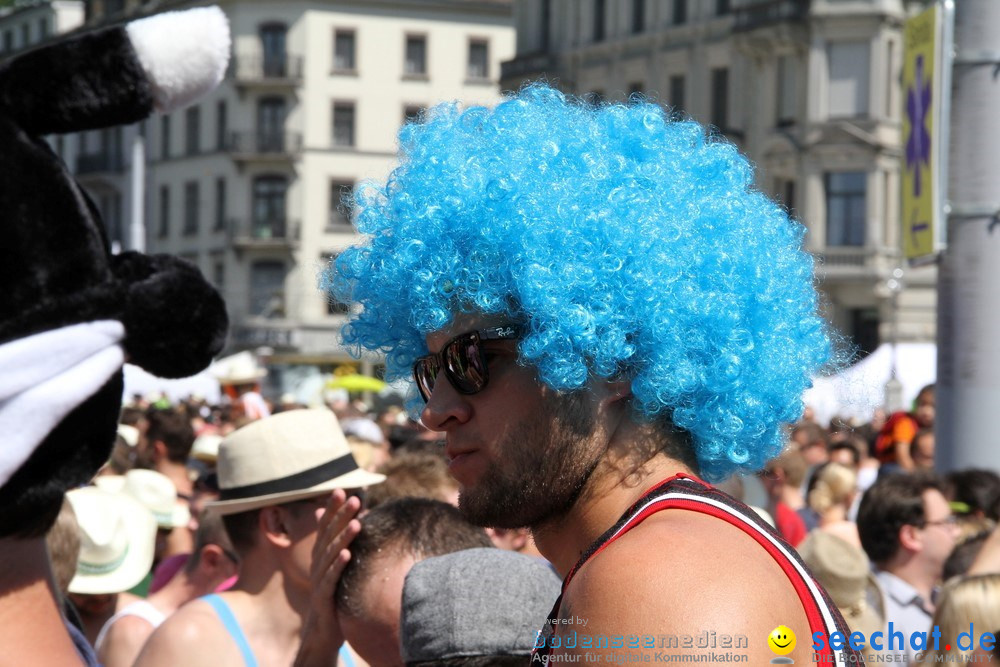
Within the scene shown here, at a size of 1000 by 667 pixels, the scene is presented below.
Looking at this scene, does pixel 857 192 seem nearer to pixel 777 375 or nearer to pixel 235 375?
pixel 235 375

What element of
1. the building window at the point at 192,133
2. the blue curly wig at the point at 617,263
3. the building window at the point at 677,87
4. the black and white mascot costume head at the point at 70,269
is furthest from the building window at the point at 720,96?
the black and white mascot costume head at the point at 70,269

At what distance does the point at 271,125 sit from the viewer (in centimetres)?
5388

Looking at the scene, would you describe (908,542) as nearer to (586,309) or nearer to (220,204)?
(586,309)

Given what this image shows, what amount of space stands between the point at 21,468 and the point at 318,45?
52928 mm

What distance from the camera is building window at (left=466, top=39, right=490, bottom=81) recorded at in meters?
54.1

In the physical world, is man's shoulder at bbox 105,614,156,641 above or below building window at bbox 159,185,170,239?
below

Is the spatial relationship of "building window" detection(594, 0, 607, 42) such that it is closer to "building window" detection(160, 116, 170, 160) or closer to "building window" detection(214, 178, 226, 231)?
"building window" detection(214, 178, 226, 231)

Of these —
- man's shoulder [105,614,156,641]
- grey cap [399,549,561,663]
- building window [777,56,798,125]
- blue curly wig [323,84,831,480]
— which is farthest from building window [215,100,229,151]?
blue curly wig [323,84,831,480]

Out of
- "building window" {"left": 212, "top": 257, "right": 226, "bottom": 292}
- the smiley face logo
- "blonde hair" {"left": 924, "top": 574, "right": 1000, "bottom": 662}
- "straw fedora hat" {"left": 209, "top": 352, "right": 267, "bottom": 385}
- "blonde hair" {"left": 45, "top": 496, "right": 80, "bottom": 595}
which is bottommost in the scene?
"building window" {"left": 212, "top": 257, "right": 226, "bottom": 292}

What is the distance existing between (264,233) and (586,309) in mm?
52102

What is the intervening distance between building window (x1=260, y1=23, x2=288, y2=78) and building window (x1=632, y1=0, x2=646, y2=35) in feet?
52.3

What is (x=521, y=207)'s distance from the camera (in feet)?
7.89

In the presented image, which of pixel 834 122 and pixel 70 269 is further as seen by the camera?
pixel 834 122

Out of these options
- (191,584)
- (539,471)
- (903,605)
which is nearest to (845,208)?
(903,605)
